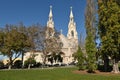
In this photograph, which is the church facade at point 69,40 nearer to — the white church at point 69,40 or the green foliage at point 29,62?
the white church at point 69,40

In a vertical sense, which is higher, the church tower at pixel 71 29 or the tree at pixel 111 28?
the church tower at pixel 71 29

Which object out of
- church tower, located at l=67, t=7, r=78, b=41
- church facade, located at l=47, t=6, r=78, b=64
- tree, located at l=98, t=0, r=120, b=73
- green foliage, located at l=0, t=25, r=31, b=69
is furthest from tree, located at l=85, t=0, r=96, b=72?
church tower, located at l=67, t=7, r=78, b=41

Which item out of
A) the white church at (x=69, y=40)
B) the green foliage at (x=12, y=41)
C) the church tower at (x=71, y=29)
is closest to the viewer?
the green foliage at (x=12, y=41)

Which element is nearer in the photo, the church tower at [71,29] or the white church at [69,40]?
the white church at [69,40]

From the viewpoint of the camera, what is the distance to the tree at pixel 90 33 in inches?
1454

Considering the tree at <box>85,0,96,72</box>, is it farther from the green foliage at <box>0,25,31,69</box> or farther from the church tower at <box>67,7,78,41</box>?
the church tower at <box>67,7,78,41</box>

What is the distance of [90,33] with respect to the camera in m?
38.7

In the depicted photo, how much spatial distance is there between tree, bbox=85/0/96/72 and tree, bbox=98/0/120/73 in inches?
69.0

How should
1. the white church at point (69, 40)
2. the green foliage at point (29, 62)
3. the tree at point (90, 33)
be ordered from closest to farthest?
the tree at point (90, 33)
the green foliage at point (29, 62)
the white church at point (69, 40)

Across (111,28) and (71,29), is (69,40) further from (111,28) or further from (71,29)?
(111,28)

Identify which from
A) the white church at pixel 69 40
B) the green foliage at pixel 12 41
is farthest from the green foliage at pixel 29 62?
the white church at pixel 69 40

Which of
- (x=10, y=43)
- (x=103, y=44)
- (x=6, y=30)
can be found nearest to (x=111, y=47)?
(x=103, y=44)

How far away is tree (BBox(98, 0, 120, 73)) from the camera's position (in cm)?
3488

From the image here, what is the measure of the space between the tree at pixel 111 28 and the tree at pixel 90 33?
1752 millimetres
